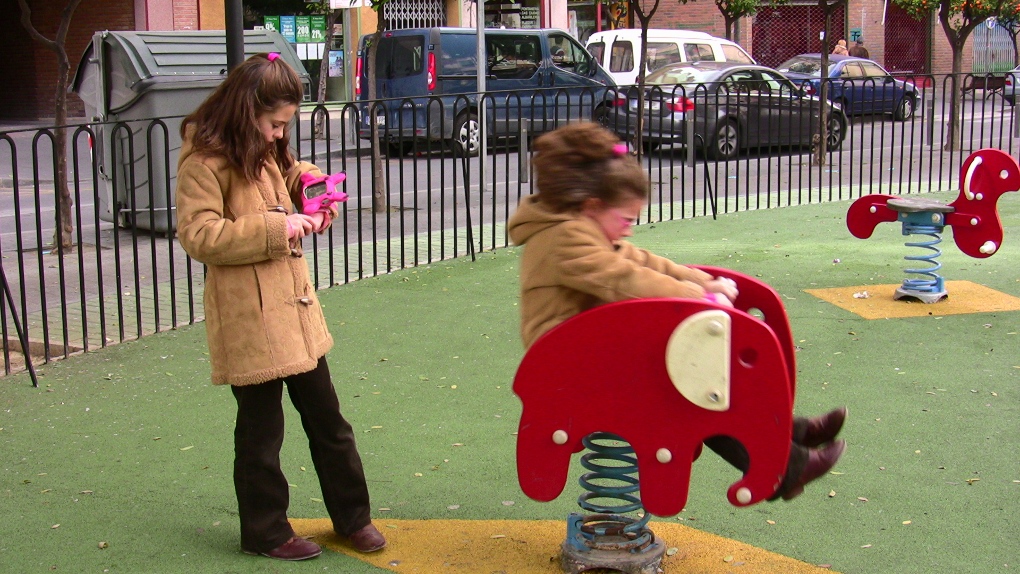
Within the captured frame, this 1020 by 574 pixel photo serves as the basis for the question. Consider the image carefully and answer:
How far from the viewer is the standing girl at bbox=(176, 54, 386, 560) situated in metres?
3.27

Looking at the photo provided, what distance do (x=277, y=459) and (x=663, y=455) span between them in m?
1.23

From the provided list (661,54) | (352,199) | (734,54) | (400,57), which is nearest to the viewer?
(352,199)

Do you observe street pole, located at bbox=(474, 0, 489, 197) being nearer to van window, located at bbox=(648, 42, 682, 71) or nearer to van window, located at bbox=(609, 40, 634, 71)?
van window, located at bbox=(609, 40, 634, 71)

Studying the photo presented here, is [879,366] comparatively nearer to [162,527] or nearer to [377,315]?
[377,315]

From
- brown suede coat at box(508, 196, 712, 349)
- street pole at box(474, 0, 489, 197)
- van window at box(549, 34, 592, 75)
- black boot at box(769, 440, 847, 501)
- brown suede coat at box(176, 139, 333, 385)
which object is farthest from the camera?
van window at box(549, 34, 592, 75)

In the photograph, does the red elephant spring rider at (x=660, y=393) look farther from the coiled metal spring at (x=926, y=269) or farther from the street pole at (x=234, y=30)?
the coiled metal spring at (x=926, y=269)

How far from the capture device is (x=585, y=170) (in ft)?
9.71

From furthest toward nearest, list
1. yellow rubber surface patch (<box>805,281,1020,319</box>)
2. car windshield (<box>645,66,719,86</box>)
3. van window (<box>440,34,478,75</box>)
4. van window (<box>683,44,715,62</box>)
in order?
van window (<box>683,44,715,62</box>), car windshield (<box>645,66,719,86</box>), van window (<box>440,34,478,75</box>), yellow rubber surface patch (<box>805,281,1020,319</box>)

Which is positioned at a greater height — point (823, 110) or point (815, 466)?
point (823, 110)

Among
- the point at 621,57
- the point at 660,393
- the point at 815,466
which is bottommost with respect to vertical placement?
the point at 815,466

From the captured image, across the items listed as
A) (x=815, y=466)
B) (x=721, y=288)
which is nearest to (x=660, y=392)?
(x=721, y=288)

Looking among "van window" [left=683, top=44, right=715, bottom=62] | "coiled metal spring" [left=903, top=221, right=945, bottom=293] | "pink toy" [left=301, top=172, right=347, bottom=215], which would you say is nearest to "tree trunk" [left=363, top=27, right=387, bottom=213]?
"coiled metal spring" [left=903, top=221, right=945, bottom=293]

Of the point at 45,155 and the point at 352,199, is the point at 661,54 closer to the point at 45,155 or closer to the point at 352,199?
the point at 352,199

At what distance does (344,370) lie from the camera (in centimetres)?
569
